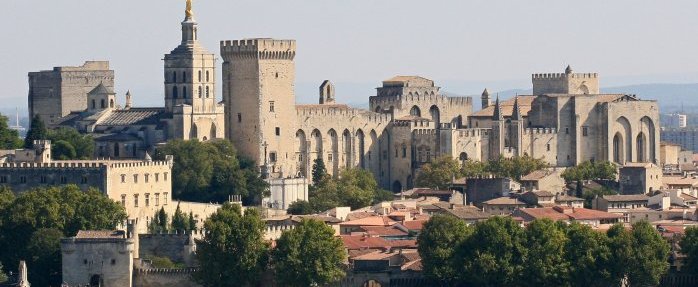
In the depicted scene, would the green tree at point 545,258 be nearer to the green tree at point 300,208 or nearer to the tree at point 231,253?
the tree at point 231,253

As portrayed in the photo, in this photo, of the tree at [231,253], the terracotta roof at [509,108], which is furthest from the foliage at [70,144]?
the terracotta roof at [509,108]

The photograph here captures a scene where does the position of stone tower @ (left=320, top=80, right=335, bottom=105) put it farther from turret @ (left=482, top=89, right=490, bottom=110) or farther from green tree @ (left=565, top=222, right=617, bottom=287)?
green tree @ (left=565, top=222, right=617, bottom=287)

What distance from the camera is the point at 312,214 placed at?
118 meters

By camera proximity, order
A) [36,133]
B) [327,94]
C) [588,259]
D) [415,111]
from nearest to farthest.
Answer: [588,259] → [36,133] → [415,111] → [327,94]

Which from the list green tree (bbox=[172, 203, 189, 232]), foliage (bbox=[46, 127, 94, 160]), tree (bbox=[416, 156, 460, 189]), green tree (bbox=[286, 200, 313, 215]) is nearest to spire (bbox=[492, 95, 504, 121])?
tree (bbox=[416, 156, 460, 189])

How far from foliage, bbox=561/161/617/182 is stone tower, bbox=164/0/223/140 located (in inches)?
775

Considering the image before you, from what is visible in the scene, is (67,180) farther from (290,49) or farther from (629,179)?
(629,179)

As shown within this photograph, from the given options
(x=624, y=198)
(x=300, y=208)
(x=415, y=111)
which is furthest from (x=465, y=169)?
(x=300, y=208)

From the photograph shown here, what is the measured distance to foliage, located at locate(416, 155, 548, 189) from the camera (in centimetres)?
13350

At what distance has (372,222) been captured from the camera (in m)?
111

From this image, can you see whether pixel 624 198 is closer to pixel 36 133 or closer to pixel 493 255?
pixel 493 255

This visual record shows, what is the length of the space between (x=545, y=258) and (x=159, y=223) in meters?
20.6

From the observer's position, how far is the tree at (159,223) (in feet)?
353

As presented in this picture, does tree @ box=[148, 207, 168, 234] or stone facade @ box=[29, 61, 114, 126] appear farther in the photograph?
stone facade @ box=[29, 61, 114, 126]
